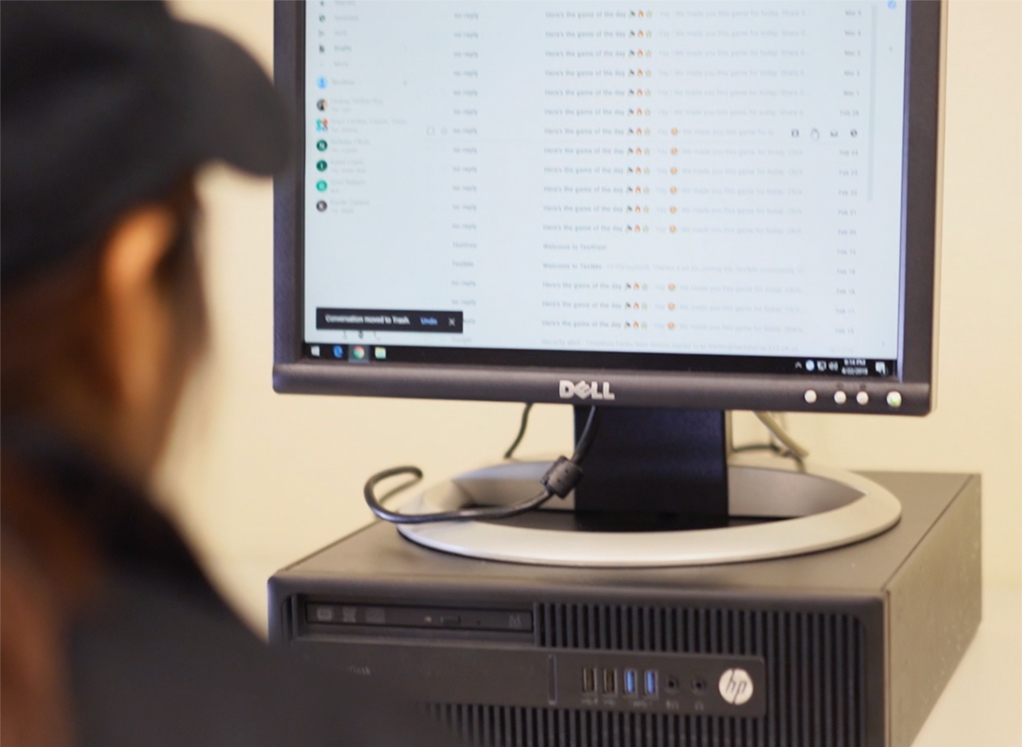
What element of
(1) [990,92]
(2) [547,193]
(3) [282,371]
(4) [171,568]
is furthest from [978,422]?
(4) [171,568]

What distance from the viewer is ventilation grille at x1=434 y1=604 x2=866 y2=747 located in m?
0.65

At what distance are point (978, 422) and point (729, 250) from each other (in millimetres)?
433

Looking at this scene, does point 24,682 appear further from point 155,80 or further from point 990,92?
point 990,92

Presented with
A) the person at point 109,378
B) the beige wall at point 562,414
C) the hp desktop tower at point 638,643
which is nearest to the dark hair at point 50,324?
the person at point 109,378

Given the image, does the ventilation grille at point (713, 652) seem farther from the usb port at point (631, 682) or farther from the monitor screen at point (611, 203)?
the monitor screen at point (611, 203)

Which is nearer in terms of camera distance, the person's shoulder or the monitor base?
the person's shoulder

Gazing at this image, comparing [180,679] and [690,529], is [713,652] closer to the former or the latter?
[690,529]

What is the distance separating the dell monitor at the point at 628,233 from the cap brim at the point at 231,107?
39 centimetres

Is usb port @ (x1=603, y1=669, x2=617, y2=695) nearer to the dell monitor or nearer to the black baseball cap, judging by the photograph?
the dell monitor

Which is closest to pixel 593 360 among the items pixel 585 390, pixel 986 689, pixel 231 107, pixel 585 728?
pixel 585 390

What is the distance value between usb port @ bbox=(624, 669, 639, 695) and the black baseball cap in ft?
1.37

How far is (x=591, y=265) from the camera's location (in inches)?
30.3

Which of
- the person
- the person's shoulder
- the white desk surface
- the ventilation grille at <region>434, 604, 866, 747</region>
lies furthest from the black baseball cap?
the ventilation grille at <region>434, 604, 866, 747</region>

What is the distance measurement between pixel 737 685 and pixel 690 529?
14 cm
